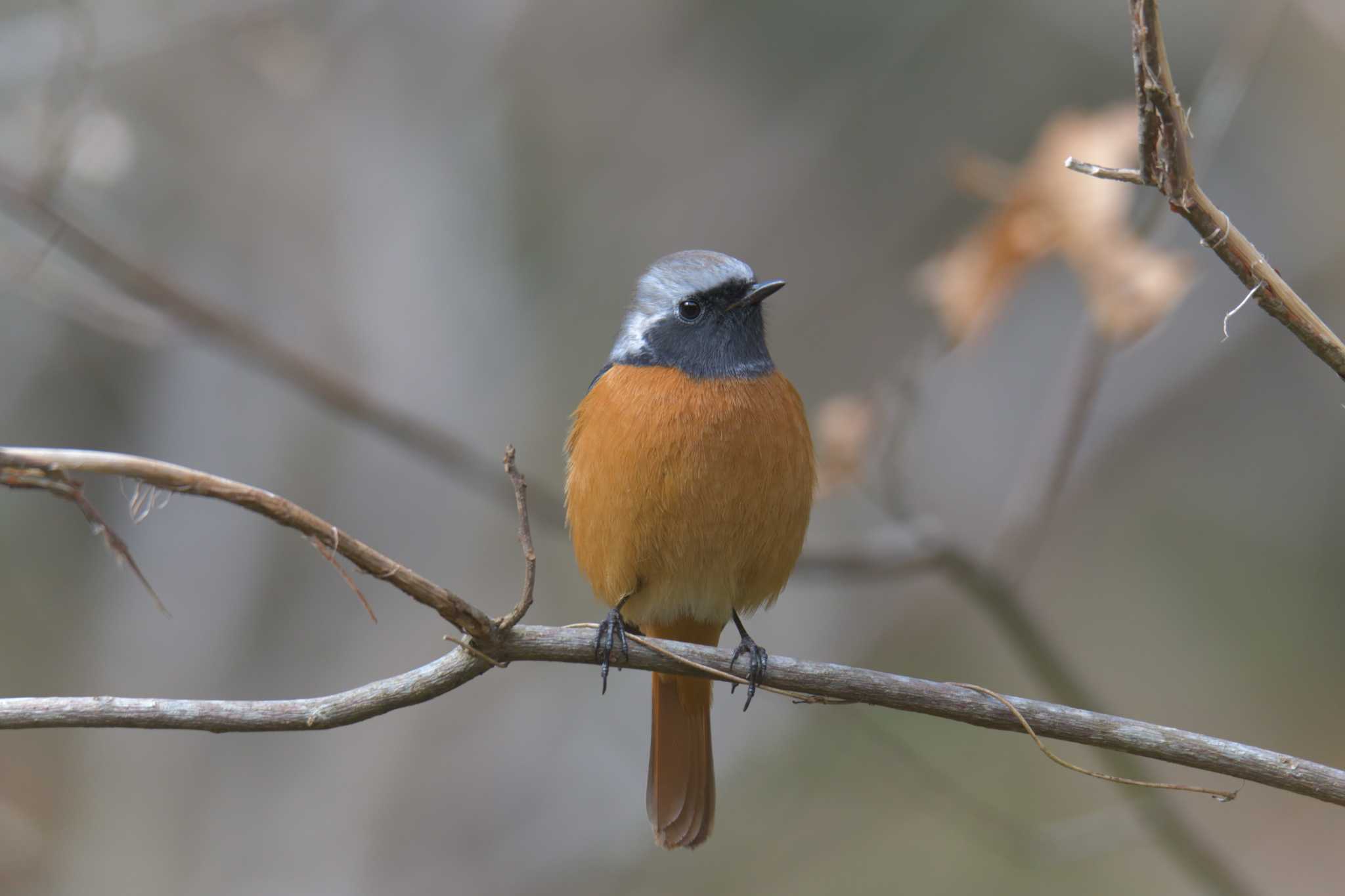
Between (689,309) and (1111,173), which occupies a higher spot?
(689,309)

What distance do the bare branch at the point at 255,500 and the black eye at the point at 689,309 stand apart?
1969mm

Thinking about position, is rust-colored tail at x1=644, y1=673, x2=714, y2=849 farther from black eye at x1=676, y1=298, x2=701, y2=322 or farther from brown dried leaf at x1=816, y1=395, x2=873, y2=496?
black eye at x1=676, y1=298, x2=701, y2=322

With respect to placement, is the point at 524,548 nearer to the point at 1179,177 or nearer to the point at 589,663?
the point at 589,663

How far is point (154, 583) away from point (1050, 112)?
20.2 ft

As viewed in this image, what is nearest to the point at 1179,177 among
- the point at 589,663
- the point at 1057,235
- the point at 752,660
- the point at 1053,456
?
the point at 589,663

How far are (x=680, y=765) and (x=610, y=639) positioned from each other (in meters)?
1.37

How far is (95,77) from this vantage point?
A: 673 cm

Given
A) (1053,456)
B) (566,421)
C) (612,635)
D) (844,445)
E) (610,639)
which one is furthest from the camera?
(566,421)

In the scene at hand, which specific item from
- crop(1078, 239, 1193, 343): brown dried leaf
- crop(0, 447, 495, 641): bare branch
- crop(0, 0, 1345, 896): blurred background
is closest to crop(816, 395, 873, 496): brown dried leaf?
crop(1078, 239, 1193, 343): brown dried leaf

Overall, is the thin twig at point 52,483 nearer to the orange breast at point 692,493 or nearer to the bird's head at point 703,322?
the orange breast at point 692,493

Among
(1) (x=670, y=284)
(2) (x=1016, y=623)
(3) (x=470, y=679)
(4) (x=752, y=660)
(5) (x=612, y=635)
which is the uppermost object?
(1) (x=670, y=284)

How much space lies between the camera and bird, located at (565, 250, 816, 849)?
384 cm

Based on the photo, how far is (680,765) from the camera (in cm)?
437

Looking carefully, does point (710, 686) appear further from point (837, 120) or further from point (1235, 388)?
point (1235, 388)
